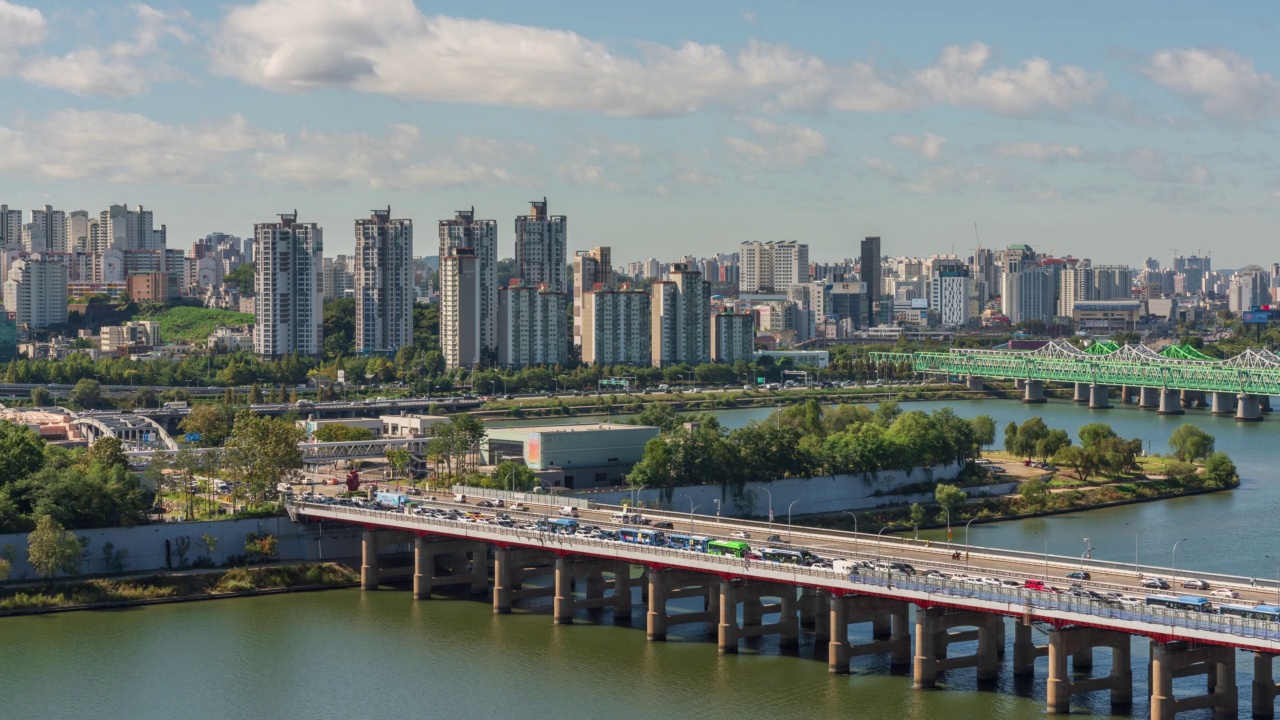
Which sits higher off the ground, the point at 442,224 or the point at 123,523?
the point at 442,224

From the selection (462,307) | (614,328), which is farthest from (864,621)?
(614,328)

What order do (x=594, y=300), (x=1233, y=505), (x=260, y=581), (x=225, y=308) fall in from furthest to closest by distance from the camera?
1. (x=225, y=308)
2. (x=594, y=300)
3. (x=1233, y=505)
4. (x=260, y=581)

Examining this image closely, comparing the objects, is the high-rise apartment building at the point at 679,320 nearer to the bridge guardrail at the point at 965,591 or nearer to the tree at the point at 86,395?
the tree at the point at 86,395

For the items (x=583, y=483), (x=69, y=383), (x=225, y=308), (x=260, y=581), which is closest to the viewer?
(x=260, y=581)

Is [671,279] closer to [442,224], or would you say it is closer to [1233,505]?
[442,224]

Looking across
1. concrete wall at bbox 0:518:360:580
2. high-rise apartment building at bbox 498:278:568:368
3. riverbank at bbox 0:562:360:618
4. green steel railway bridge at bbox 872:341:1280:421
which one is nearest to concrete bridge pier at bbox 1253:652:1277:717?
riverbank at bbox 0:562:360:618

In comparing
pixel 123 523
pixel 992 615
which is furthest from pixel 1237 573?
pixel 123 523

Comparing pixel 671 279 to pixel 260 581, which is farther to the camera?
pixel 671 279

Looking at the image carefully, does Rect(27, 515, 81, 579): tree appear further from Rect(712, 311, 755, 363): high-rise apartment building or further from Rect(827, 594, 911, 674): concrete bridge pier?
Rect(712, 311, 755, 363): high-rise apartment building

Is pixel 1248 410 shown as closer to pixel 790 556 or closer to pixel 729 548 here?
pixel 729 548
